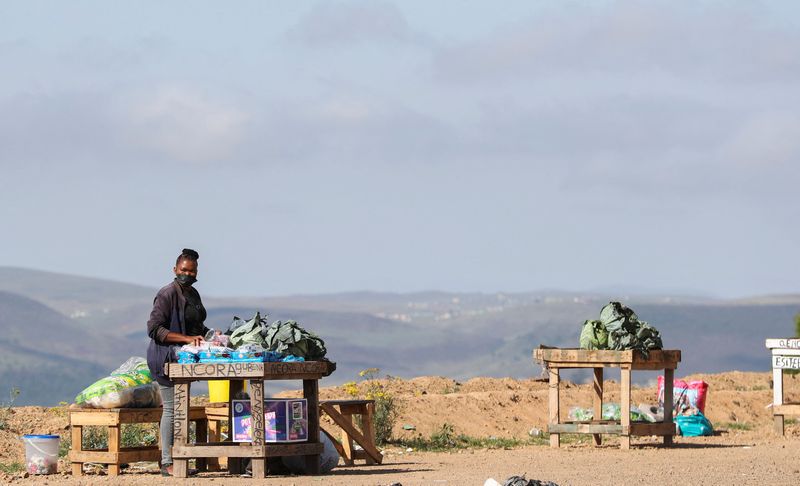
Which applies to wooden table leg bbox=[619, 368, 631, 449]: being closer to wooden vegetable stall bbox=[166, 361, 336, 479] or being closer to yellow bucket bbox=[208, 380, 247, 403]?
wooden vegetable stall bbox=[166, 361, 336, 479]

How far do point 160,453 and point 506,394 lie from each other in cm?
1012

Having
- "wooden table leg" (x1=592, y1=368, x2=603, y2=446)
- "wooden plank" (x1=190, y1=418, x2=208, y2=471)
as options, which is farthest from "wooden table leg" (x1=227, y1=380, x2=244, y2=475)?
"wooden table leg" (x1=592, y1=368, x2=603, y2=446)

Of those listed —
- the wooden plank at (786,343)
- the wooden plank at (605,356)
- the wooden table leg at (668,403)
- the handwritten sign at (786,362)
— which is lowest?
the wooden table leg at (668,403)

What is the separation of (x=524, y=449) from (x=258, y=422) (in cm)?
537

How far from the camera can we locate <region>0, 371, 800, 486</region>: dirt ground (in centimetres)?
1370

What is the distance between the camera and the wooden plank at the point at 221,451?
1352cm

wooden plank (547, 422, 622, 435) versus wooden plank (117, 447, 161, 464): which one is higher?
wooden plank (547, 422, 622, 435)

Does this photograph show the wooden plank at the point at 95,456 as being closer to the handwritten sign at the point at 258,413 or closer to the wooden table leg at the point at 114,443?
the wooden table leg at the point at 114,443

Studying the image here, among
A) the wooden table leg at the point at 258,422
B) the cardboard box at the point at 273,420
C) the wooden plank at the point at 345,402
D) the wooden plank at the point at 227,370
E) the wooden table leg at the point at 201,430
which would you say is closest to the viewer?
the wooden plank at the point at 227,370

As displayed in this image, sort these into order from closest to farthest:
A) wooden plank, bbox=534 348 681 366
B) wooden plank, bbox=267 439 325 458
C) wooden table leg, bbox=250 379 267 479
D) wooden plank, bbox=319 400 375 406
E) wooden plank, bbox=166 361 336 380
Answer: wooden plank, bbox=166 361 336 380
wooden table leg, bbox=250 379 267 479
wooden plank, bbox=267 439 325 458
wooden plank, bbox=319 400 375 406
wooden plank, bbox=534 348 681 366

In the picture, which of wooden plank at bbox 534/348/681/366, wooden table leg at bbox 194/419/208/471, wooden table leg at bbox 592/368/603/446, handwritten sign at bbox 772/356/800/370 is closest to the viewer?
wooden table leg at bbox 194/419/208/471

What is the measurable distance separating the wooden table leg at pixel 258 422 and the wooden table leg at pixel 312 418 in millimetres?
668

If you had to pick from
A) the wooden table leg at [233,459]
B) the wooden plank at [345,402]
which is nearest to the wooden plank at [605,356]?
the wooden plank at [345,402]

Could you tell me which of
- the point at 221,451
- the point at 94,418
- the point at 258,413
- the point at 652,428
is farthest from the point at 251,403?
the point at 652,428
